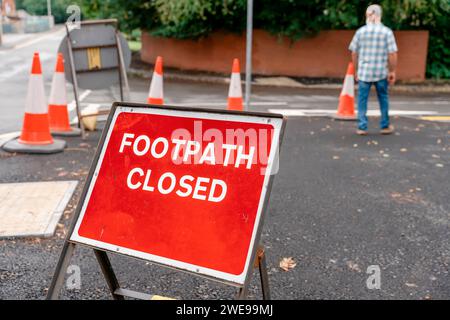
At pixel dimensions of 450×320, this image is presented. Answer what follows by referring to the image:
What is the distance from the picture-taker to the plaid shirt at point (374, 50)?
7.80m

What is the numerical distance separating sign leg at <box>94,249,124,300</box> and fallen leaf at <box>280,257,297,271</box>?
1.15 metres

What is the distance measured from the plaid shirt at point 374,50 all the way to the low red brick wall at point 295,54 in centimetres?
930

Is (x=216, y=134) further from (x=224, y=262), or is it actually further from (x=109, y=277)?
(x=109, y=277)

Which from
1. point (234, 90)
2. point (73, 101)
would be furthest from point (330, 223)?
point (73, 101)

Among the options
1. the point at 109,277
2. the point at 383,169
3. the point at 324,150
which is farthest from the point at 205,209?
the point at 324,150

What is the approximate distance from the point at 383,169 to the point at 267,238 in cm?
264

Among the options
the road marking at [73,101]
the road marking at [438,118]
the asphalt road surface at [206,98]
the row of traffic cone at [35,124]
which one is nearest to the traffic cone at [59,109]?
the row of traffic cone at [35,124]

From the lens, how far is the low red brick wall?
17.2 metres

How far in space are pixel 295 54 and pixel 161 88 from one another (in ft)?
33.1

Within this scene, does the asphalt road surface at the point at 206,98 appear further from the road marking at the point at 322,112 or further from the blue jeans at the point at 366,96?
the blue jeans at the point at 366,96

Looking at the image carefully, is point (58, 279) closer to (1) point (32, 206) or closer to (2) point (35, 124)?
(1) point (32, 206)

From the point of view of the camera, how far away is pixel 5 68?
1839cm

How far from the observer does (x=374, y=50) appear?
785 centimetres

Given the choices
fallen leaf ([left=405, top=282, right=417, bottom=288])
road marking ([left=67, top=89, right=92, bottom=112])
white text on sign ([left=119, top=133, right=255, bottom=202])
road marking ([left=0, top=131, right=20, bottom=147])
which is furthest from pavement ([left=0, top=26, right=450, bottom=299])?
road marking ([left=67, top=89, right=92, bottom=112])
